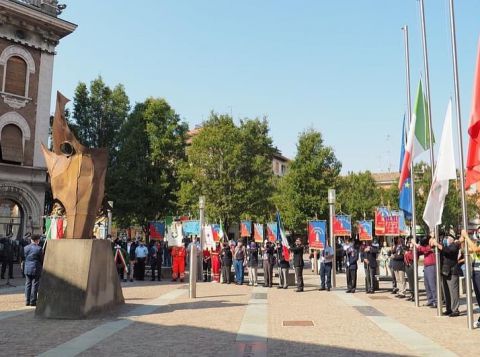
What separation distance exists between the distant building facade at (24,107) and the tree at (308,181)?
20.8 m

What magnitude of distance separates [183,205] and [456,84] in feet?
99.0

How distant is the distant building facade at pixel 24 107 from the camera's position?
29.0 m

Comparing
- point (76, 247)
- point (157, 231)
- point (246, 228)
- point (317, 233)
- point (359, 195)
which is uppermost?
point (359, 195)

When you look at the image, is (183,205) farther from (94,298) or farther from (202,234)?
(94,298)

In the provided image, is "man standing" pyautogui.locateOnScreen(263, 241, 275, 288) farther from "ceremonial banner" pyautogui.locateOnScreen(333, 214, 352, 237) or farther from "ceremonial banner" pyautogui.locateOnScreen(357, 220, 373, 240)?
"ceremonial banner" pyautogui.locateOnScreen(357, 220, 373, 240)

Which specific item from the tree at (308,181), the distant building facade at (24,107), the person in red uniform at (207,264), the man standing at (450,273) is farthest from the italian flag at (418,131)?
the tree at (308,181)

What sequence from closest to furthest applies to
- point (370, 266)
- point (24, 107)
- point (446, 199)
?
point (370, 266) < point (24, 107) < point (446, 199)

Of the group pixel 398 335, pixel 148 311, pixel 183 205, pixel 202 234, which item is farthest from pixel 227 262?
pixel 183 205

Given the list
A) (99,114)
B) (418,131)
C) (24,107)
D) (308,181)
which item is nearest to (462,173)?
(418,131)

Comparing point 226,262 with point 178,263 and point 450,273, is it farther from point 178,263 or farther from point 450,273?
point 450,273

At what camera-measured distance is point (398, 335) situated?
30.2 feet

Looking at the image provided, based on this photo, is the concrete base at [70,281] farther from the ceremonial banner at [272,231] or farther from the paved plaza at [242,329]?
the ceremonial banner at [272,231]

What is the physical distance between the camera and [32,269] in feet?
41.8

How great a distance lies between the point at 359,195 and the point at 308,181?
22983mm
